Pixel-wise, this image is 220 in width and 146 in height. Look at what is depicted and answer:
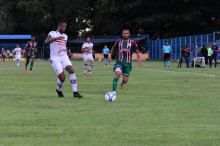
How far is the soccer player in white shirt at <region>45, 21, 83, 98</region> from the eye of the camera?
48.4 feet

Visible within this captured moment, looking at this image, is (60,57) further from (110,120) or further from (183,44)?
(183,44)

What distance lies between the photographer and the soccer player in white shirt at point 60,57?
1476cm

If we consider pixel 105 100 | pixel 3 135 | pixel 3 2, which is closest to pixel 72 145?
pixel 3 135

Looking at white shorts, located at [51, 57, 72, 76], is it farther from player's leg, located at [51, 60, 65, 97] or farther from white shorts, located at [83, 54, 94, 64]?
white shorts, located at [83, 54, 94, 64]

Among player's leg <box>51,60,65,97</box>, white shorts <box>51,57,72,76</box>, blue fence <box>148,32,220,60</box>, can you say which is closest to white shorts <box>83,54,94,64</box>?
white shorts <box>51,57,72,76</box>

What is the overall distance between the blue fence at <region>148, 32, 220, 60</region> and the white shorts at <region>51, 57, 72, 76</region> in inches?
1526

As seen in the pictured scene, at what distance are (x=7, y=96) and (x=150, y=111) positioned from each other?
5151 mm

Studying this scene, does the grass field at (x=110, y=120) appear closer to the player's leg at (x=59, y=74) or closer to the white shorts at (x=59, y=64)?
the player's leg at (x=59, y=74)

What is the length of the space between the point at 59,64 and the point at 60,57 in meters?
0.28

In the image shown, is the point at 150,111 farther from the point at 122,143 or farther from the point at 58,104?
the point at 122,143

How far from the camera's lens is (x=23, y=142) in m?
7.45

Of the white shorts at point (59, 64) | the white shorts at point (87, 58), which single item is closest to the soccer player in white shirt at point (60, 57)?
the white shorts at point (59, 64)

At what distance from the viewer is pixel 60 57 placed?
49.4 ft

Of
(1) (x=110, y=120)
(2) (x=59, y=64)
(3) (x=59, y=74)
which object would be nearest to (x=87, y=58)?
(2) (x=59, y=64)
